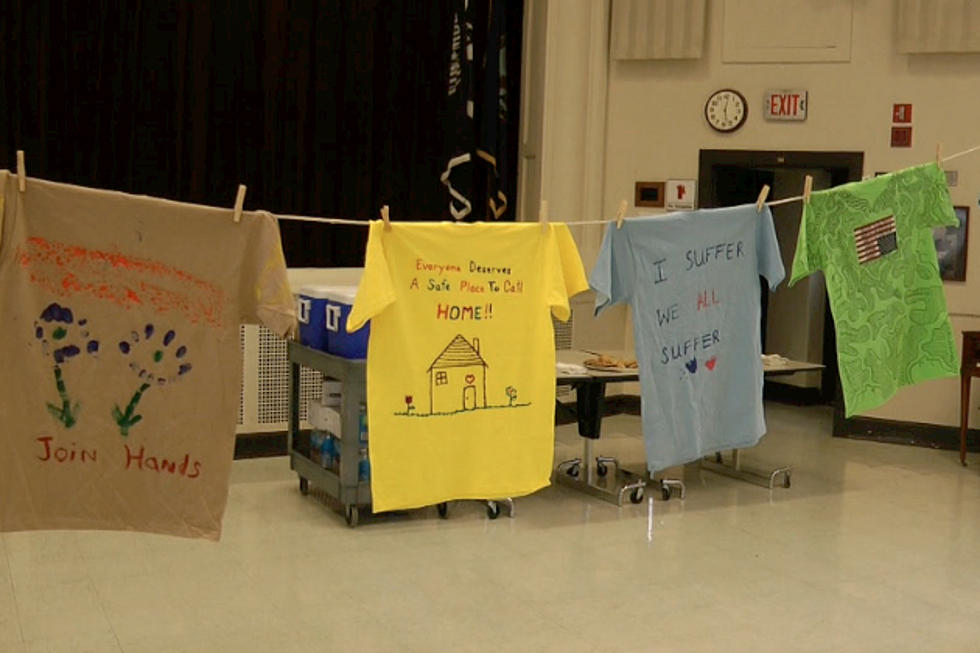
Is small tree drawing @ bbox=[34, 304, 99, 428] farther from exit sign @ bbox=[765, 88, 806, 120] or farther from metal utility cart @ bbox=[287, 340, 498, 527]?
exit sign @ bbox=[765, 88, 806, 120]

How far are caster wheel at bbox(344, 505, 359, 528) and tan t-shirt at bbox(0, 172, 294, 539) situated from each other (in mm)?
2260

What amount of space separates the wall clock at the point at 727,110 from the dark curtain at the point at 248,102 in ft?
4.74

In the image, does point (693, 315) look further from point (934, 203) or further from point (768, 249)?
point (934, 203)

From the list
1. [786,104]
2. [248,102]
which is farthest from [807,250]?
[248,102]

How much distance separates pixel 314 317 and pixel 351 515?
1.06 m

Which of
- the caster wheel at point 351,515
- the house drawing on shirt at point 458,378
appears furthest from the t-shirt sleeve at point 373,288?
the caster wheel at point 351,515

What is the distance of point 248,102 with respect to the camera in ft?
25.1

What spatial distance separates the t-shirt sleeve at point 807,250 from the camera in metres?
4.79

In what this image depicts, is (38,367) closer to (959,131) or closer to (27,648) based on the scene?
(27,648)

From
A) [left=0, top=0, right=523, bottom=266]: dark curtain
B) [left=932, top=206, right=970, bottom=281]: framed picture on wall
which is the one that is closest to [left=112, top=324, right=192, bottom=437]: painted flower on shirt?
[left=0, top=0, right=523, bottom=266]: dark curtain

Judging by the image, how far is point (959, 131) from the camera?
319 inches

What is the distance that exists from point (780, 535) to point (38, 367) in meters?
3.81

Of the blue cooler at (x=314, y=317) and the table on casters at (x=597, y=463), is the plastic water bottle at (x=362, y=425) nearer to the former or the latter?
the blue cooler at (x=314, y=317)

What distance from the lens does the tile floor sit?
14.7 feet
